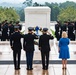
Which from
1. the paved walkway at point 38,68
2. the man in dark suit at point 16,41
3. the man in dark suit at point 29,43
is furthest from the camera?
the man in dark suit at point 16,41

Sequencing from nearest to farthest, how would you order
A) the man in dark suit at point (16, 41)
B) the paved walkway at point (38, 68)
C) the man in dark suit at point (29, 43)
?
1. the paved walkway at point (38, 68)
2. the man in dark suit at point (29, 43)
3. the man in dark suit at point (16, 41)

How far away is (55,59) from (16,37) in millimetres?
3519

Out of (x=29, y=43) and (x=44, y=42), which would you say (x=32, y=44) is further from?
(x=44, y=42)

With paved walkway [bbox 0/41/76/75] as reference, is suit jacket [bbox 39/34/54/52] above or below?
above

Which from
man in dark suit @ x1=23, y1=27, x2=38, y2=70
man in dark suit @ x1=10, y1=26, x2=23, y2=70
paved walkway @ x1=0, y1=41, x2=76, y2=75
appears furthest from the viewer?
man in dark suit @ x1=10, y1=26, x2=23, y2=70

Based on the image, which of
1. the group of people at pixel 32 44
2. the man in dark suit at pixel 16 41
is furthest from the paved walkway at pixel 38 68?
the man in dark suit at pixel 16 41

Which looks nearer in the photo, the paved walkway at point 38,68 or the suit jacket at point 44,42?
the paved walkway at point 38,68

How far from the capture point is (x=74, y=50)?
2302cm

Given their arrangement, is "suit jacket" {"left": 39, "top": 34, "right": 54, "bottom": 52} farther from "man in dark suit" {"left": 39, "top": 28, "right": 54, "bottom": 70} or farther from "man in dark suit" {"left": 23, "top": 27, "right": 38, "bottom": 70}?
"man in dark suit" {"left": 23, "top": 27, "right": 38, "bottom": 70}

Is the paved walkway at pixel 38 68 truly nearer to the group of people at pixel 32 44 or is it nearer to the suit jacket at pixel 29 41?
the group of people at pixel 32 44

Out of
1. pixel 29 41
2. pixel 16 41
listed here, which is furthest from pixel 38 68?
pixel 16 41

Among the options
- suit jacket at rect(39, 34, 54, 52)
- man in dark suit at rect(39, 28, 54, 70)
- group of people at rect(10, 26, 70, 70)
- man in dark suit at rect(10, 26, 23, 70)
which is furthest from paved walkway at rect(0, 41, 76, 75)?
suit jacket at rect(39, 34, 54, 52)

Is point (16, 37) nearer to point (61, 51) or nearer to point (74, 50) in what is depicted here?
point (61, 51)

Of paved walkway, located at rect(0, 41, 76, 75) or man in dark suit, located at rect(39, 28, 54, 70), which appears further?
man in dark suit, located at rect(39, 28, 54, 70)
